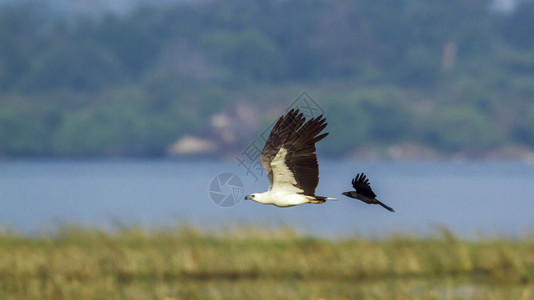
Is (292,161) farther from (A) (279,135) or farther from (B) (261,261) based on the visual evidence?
(B) (261,261)

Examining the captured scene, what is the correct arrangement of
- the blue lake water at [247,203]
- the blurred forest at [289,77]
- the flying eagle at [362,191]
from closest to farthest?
the flying eagle at [362,191] → the blue lake water at [247,203] → the blurred forest at [289,77]

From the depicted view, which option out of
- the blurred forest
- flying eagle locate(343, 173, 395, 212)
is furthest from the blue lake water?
the blurred forest

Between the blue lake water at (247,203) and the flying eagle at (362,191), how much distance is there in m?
0.02

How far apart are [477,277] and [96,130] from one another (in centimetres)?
9547

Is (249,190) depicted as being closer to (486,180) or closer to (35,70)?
(486,180)

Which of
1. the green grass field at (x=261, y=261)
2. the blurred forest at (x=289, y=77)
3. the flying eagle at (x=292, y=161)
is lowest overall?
the flying eagle at (x=292, y=161)

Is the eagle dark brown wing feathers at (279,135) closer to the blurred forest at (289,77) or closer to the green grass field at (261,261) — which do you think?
the green grass field at (261,261)

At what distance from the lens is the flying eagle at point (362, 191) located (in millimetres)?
2525

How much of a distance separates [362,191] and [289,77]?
108016mm

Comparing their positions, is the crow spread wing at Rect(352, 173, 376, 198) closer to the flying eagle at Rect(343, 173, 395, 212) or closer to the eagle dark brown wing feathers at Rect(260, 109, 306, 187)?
the flying eagle at Rect(343, 173, 395, 212)

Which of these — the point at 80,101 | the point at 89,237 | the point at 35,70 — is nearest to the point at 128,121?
the point at 80,101

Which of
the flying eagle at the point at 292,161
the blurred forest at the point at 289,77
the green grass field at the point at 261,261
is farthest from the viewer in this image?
the blurred forest at the point at 289,77

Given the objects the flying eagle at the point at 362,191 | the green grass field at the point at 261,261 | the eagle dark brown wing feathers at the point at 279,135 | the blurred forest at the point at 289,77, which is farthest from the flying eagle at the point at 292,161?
the blurred forest at the point at 289,77

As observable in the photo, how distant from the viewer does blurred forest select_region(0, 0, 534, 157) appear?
107 metres
